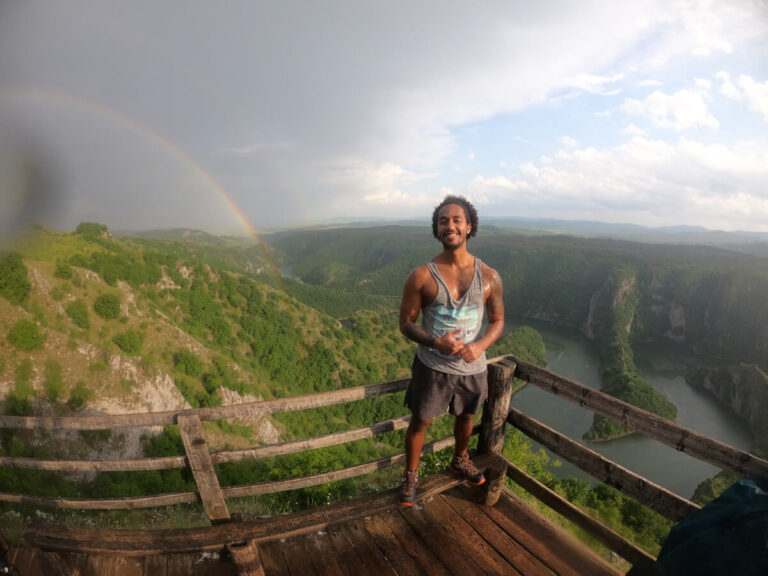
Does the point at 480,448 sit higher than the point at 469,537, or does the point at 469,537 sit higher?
the point at 480,448

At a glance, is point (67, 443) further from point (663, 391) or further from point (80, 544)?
point (663, 391)

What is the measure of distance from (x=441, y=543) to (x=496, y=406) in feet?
4.35

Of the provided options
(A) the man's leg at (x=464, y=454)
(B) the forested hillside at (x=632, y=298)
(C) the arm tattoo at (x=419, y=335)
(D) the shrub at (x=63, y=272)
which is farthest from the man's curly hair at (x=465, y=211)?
(B) the forested hillside at (x=632, y=298)

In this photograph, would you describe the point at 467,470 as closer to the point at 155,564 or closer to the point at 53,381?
the point at 155,564

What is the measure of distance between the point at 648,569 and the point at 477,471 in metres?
1.50

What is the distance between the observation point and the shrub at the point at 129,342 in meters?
31.9

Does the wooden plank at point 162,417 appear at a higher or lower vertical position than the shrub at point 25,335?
higher

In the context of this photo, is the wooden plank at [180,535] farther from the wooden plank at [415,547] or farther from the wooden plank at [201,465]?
the wooden plank at [415,547]

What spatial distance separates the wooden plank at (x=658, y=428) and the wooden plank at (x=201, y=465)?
119 inches

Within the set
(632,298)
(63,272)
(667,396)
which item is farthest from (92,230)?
(632,298)

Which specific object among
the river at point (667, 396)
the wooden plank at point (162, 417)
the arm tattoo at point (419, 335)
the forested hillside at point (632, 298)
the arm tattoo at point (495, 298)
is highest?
the arm tattoo at point (495, 298)

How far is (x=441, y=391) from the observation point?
3094 millimetres

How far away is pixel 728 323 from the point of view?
314 ft

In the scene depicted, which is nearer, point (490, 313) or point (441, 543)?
point (441, 543)
